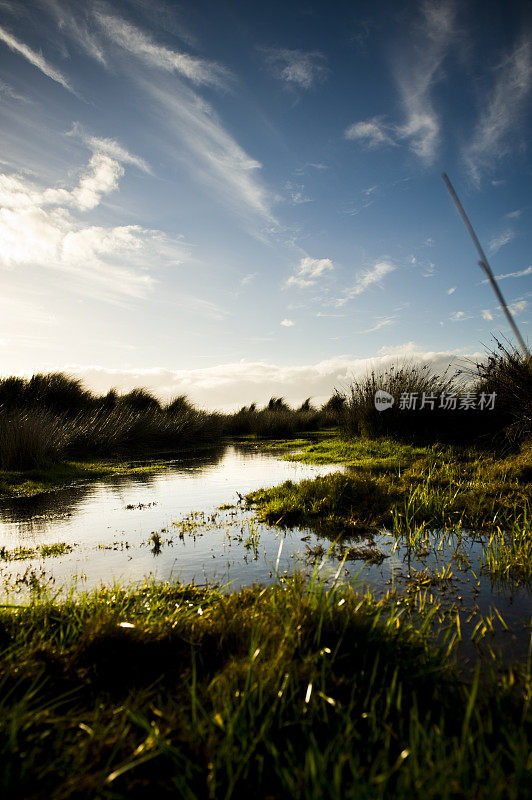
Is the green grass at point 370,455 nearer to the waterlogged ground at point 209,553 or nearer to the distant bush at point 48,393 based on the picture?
the waterlogged ground at point 209,553

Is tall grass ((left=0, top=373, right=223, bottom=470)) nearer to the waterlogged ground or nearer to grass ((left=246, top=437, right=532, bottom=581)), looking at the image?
the waterlogged ground

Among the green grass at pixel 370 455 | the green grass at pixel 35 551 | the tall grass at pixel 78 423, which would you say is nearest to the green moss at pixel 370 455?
the green grass at pixel 370 455

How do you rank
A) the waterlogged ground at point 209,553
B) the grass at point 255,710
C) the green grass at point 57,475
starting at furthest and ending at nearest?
the green grass at point 57,475 → the waterlogged ground at point 209,553 → the grass at point 255,710

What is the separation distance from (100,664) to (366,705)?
125cm

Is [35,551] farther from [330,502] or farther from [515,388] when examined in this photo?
[515,388]

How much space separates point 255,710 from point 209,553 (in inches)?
109

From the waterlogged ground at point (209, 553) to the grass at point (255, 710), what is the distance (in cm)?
55

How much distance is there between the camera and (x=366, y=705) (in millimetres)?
1773

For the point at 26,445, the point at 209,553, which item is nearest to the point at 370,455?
the point at 209,553

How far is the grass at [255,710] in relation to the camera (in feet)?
4.74

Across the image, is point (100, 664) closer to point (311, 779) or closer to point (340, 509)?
point (311, 779)

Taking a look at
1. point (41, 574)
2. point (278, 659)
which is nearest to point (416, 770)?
point (278, 659)

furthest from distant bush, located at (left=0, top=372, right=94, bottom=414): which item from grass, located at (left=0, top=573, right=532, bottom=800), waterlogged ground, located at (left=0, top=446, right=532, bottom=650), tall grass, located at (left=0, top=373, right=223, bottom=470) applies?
grass, located at (left=0, top=573, right=532, bottom=800)

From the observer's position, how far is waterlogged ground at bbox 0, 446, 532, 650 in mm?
3342
